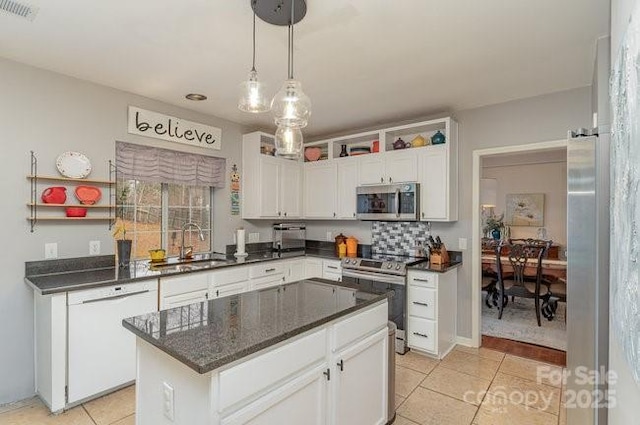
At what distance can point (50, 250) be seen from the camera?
2.74 metres

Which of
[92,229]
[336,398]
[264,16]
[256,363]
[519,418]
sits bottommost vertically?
[519,418]

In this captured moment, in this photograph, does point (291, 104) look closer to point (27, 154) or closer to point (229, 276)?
point (229, 276)

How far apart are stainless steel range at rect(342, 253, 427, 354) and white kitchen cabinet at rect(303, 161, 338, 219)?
96 cm

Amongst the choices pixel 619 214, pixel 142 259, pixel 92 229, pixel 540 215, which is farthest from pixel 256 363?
pixel 540 215

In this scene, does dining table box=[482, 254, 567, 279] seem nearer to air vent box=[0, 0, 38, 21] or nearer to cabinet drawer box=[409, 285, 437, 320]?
cabinet drawer box=[409, 285, 437, 320]

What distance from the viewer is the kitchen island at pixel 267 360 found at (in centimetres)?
123

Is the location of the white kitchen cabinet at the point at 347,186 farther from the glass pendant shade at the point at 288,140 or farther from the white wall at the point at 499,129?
the glass pendant shade at the point at 288,140

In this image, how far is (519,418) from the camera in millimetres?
A: 2387

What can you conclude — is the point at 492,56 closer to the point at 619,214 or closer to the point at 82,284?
the point at 619,214

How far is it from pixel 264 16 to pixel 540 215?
650 cm

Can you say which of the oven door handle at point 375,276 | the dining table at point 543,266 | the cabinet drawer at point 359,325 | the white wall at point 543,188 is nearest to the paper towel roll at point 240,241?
the oven door handle at point 375,276

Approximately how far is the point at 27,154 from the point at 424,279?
12.1 ft

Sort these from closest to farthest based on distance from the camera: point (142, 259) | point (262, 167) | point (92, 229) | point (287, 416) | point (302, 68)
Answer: point (287, 416) → point (302, 68) → point (92, 229) → point (142, 259) → point (262, 167)

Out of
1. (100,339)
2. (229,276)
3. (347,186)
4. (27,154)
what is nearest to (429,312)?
(347,186)
